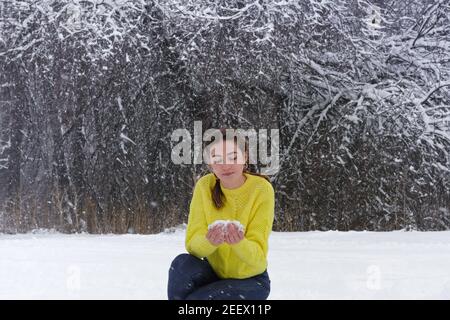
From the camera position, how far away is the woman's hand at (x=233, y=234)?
2.22 m

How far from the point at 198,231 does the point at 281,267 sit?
9.20 ft

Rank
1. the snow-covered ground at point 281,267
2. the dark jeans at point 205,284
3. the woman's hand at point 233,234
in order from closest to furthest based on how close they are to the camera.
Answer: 1. the woman's hand at point 233,234
2. the dark jeans at point 205,284
3. the snow-covered ground at point 281,267

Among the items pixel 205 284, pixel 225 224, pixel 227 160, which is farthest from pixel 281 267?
pixel 225 224

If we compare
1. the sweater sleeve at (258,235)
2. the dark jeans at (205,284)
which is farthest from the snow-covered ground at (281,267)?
the sweater sleeve at (258,235)

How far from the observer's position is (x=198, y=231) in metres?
2.46

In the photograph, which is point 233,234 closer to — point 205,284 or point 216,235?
point 216,235

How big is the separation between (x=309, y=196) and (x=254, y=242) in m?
6.42

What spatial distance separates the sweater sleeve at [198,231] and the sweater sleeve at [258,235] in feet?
0.40

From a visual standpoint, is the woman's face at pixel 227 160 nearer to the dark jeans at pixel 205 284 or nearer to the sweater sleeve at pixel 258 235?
the sweater sleeve at pixel 258 235

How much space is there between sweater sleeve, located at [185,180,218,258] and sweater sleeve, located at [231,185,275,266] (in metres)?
0.12

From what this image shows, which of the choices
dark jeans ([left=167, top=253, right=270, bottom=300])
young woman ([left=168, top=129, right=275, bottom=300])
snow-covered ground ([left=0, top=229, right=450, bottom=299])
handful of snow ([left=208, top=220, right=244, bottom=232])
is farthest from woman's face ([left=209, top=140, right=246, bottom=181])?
snow-covered ground ([left=0, top=229, right=450, bottom=299])

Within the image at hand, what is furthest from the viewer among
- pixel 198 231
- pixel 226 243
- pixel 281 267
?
pixel 281 267

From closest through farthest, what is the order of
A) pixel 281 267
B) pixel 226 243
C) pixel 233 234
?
1. pixel 233 234
2. pixel 226 243
3. pixel 281 267

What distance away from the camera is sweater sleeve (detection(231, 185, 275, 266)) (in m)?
2.30
